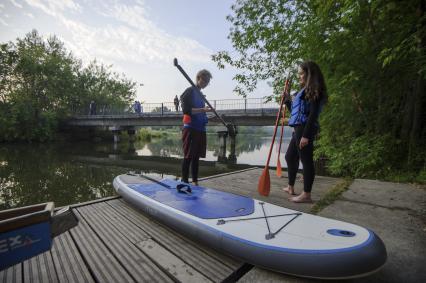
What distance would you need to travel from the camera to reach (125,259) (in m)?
1.92

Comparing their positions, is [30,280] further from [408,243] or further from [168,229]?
Result: [408,243]

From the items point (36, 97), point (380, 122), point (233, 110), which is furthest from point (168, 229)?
point (36, 97)

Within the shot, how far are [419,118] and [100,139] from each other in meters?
33.6

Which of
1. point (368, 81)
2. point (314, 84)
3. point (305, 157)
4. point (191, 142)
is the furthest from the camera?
point (368, 81)

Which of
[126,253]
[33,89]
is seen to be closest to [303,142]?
[126,253]

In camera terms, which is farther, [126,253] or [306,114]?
[306,114]

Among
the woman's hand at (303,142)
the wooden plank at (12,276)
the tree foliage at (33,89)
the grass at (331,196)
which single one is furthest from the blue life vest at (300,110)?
the tree foliage at (33,89)

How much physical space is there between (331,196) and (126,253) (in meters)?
2.84

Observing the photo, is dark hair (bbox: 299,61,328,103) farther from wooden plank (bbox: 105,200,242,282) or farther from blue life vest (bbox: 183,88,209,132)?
wooden plank (bbox: 105,200,242,282)

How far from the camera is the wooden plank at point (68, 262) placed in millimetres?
1695

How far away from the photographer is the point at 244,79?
389 inches

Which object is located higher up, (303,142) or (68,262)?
(303,142)

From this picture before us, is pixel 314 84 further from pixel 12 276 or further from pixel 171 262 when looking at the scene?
pixel 12 276

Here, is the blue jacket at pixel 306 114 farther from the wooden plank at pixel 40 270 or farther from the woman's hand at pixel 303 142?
the wooden plank at pixel 40 270
